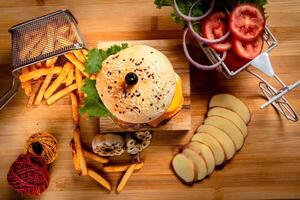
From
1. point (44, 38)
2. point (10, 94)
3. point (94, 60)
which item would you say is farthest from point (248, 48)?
point (10, 94)

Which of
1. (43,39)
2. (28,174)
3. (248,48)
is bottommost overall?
(28,174)

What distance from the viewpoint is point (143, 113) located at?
8.37ft

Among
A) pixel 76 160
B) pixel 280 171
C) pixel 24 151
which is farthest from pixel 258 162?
pixel 24 151

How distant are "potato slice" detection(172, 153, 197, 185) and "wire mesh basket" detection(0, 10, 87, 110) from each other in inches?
36.1

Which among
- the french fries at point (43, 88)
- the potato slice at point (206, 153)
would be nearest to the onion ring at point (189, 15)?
the potato slice at point (206, 153)

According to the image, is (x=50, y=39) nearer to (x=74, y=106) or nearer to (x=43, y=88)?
(x=43, y=88)

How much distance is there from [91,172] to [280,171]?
3.91 ft

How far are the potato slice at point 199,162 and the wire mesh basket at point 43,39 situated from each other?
93cm

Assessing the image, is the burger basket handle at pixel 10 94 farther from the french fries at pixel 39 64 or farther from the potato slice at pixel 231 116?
the potato slice at pixel 231 116

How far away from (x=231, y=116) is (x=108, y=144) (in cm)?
78

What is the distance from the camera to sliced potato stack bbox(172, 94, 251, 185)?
2988 mm

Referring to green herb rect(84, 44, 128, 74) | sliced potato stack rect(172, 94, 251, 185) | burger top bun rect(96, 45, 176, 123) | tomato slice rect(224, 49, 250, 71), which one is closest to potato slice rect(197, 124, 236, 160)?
sliced potato stack rect(172, 94, 251, 185)

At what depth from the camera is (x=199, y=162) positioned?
9.76ft

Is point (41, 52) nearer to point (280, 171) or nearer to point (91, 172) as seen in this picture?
point (91, 172)
